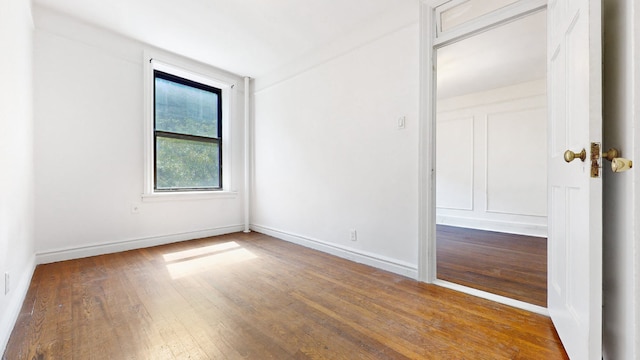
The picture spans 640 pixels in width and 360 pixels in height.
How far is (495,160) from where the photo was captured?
15.1ft

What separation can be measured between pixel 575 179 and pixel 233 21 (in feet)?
10.0

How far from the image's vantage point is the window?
3525 mm

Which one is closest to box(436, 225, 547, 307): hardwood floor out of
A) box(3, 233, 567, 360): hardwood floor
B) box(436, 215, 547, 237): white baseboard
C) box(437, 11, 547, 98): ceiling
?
box(436, 215, 547, 237): white baseboard

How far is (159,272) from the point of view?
2.44 metres

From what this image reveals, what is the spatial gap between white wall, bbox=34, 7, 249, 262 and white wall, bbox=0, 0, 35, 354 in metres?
0.20

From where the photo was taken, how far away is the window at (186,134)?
11.6 ft

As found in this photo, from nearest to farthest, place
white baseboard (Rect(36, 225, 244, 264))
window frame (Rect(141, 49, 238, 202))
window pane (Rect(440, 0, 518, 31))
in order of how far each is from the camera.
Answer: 1. window pane (Rect(440, 0, 518, 31))
2. white baseboard (Rect(36, 225, 244, 264))
3. window frame (Rect(141, 49, 238, 202))

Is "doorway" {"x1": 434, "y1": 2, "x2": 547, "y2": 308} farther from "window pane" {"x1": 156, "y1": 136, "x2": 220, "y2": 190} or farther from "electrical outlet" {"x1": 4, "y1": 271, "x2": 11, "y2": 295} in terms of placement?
"window pane" {"x1": 156, "y1": 136, "x2": 220, "y2": 190}

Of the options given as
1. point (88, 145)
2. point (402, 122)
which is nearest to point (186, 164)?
point (88, 145)

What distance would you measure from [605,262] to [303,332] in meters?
1.45

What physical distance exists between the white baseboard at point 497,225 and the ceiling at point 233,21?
390cm

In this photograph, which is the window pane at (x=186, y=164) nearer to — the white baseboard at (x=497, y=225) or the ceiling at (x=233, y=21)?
the ceiling at (x=233, y=21)

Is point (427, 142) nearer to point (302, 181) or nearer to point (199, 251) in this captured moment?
point (302, 181)

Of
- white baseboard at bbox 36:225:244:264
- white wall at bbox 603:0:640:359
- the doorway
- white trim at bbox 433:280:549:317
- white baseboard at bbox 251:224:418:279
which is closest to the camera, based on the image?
white wall at bbox 603:0:640:359
